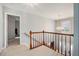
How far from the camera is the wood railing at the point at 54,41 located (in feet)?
6.56

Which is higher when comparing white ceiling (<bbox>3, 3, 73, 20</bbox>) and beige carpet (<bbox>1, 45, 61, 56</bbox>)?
white ceiling (<bbox>3, 3, 73, 20</bbox>)

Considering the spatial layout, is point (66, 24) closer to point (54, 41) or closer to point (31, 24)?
point (54, 41)

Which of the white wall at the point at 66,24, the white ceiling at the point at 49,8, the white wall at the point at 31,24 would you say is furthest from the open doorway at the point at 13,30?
the white wall at the point at 66,24

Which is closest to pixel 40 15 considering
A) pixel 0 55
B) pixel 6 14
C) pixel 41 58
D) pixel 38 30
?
pixel 38 30

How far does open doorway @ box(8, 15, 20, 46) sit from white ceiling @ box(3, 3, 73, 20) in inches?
7.0

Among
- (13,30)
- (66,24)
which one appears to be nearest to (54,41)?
(66,24)

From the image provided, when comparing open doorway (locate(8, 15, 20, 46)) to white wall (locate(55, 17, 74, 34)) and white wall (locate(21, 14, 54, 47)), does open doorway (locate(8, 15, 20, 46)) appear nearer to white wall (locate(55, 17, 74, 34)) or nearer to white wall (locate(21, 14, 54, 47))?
white wall (locate(21, 14, 54, 47))

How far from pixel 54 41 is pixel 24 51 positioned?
52cm

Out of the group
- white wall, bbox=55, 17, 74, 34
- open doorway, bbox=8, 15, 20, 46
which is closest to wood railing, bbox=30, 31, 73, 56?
white wall, bbox=55, 17, 74, 34

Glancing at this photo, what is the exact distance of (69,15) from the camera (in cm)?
196

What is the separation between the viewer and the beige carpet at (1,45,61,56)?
202cm

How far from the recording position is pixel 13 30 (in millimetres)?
2004

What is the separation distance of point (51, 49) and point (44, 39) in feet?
0.66

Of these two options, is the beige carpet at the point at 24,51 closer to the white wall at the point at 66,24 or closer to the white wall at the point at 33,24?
the white wall at the point at 33,24
